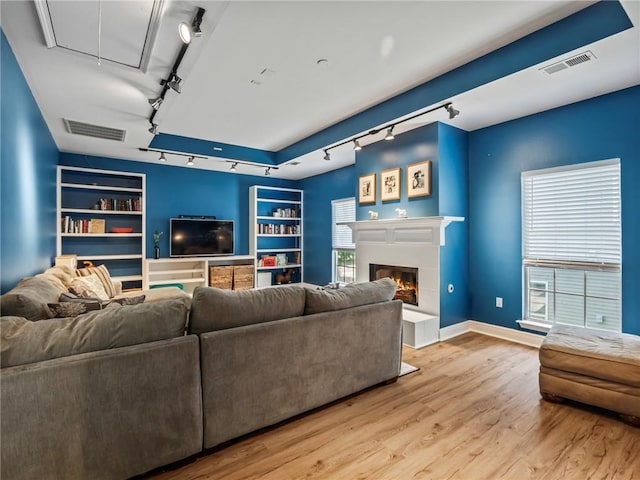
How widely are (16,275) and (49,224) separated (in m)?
2.08

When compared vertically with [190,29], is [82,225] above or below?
below

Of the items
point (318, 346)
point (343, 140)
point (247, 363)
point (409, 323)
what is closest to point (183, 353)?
point (247, 363)

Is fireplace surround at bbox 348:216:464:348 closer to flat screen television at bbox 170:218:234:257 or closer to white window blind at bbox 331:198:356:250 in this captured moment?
white window blind at bbox 331:198:356:250

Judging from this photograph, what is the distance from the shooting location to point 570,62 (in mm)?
2580

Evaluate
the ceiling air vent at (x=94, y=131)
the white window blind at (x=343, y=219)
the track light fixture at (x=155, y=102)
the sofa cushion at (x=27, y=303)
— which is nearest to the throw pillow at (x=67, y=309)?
the sofa cushion at (x=27, y=303)

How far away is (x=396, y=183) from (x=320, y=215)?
2660 mm

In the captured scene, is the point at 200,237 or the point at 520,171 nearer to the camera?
the point at 520,171

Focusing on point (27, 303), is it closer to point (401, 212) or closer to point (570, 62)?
point (401, 212)

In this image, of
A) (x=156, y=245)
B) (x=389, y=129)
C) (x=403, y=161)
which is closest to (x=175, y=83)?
(x=389, y=129)

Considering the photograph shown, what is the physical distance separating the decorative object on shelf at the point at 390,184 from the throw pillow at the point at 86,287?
369 cm

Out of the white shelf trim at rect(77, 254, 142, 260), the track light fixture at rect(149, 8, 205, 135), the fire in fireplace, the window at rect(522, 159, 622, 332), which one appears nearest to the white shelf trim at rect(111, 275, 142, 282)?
the white shelf trim at rect(77, 254, 142, 260)

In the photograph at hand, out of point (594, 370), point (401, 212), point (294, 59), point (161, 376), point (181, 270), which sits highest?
point (294, 59)

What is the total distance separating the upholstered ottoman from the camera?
2.13 meters

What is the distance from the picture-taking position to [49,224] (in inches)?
164
